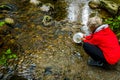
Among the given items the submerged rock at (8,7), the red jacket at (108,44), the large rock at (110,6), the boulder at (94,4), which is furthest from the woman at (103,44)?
the submerged rock at (8,7)

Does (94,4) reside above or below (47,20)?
above

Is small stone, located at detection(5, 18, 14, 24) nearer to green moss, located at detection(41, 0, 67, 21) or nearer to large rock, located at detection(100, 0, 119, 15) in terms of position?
green moss, located at detection(41, 0, 67, 21)

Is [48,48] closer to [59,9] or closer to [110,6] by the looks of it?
[59,9]

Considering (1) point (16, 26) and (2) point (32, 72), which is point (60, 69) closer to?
(2) point (32, 72)

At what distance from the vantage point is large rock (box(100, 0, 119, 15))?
24.1 feet

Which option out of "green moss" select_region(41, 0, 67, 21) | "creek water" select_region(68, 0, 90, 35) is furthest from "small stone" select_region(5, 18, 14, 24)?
"creek water" select_region(68, 0, 90, 35)

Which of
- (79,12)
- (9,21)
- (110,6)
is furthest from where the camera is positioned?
(79,12)

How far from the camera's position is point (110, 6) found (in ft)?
24.6

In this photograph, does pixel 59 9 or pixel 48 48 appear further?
pixel 59 9

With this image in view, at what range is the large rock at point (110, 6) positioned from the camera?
7354 millimetres

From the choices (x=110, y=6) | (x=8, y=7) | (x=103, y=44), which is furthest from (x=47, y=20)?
(x=103, y=44)

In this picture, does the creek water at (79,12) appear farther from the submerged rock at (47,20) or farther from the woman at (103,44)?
the woman at (103,44)

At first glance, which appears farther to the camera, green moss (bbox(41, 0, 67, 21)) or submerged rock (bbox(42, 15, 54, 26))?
green moss (bbox(41, 0, 67, 21))

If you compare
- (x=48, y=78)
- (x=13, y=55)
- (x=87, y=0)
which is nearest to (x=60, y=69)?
(x=48, y=78)
